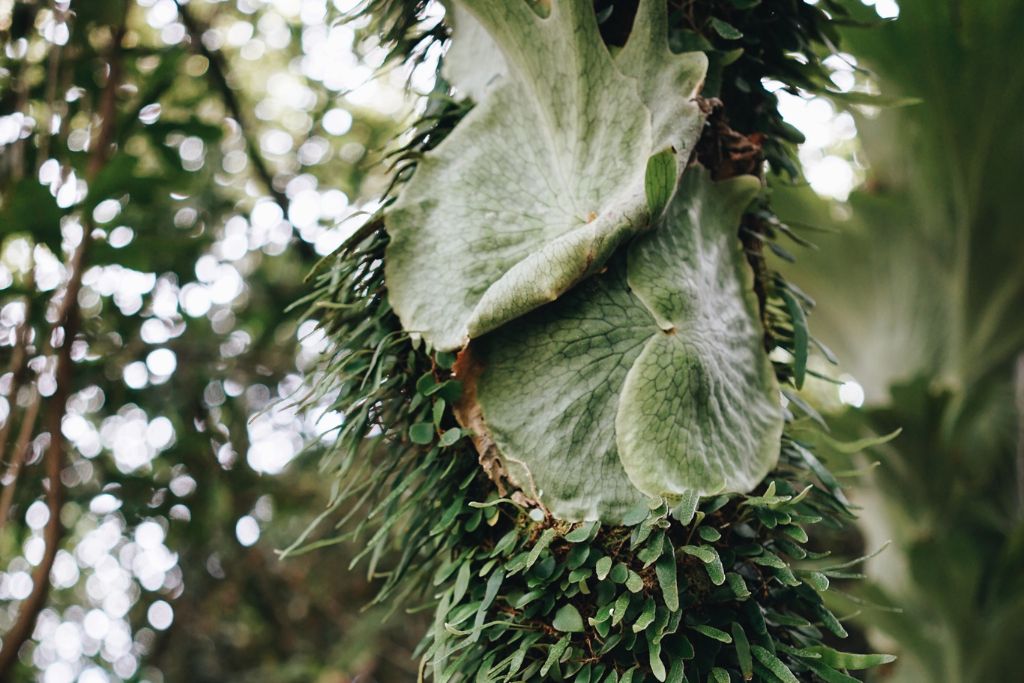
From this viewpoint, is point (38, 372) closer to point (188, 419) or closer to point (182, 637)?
point (188, 419)

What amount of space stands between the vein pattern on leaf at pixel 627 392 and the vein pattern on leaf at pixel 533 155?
0.05 metres

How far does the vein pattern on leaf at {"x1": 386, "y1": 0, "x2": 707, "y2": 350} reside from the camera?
0.71 m

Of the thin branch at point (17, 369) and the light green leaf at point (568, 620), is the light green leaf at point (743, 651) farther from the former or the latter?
the thin branch at point (17, 369)

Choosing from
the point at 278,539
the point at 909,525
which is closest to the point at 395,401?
the point at 909,525

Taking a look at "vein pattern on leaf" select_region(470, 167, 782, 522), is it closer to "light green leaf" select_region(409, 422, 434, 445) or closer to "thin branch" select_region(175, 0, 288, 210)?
"light green leaf" select_region(409, 422, 434, 445)

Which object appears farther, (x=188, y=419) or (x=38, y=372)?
(x=188, y=419)

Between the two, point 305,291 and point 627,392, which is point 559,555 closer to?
point 627,392

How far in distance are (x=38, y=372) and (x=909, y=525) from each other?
156 centimetres

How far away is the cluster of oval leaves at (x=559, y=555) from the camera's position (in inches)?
24.9

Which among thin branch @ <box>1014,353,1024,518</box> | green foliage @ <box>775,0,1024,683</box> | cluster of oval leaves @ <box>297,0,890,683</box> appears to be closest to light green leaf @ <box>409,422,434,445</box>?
cluster of oval leaves @ <box>297,0,890,683</box>

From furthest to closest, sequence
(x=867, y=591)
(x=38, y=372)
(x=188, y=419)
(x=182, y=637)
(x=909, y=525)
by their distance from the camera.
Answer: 1. (x=182, y=637)
2. (x=188, y=419)
3. (x=909, y=525)
4. (x=867, y=591)
5. (x=38, y=372)

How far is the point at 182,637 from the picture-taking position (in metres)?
2.79

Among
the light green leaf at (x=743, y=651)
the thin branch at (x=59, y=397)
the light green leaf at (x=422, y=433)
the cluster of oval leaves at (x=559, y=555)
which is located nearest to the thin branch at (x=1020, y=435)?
the cluster of oval leaves at (x=559, y=555)

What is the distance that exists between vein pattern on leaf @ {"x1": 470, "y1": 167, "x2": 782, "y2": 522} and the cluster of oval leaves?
0.08 feet
